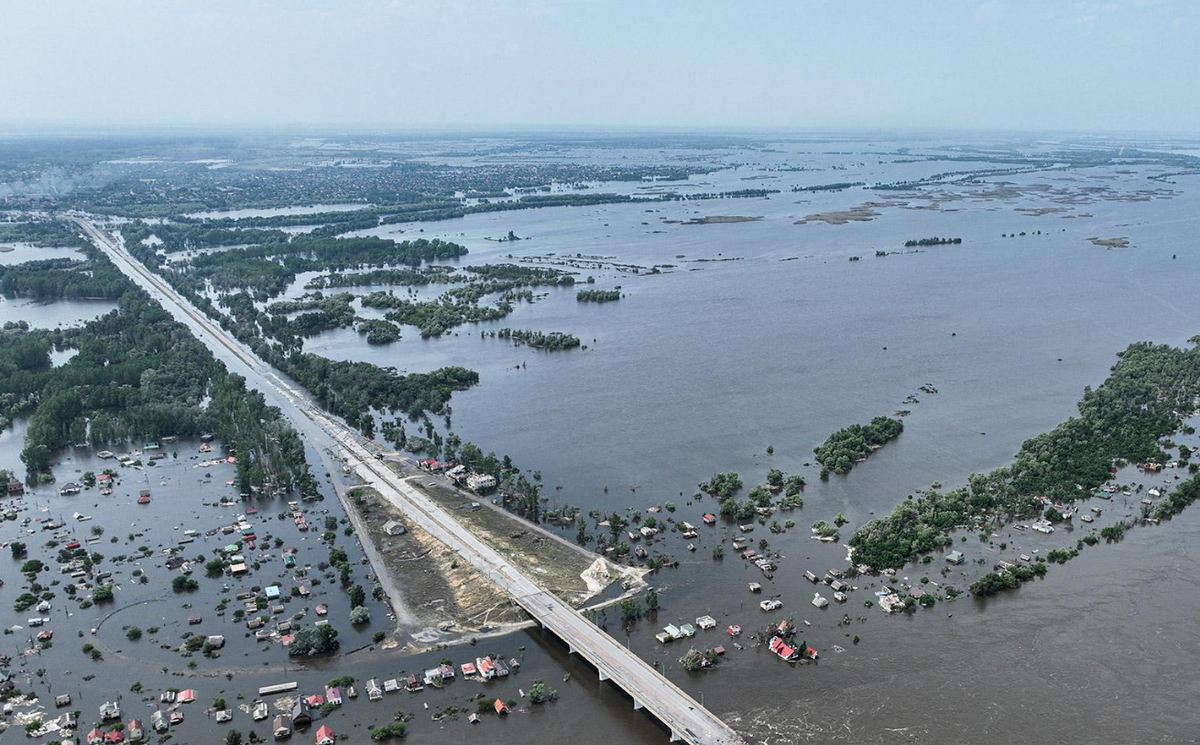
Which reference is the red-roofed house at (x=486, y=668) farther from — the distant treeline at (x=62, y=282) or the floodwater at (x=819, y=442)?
the distant treeline at (x=62, y=282)

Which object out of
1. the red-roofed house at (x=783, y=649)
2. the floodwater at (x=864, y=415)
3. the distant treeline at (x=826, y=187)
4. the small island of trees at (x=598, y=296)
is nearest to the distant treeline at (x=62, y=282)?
the floodwater at (x=864, y=415)

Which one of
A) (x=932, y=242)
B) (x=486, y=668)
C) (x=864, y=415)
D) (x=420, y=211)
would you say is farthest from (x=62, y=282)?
(x=932, y=242)

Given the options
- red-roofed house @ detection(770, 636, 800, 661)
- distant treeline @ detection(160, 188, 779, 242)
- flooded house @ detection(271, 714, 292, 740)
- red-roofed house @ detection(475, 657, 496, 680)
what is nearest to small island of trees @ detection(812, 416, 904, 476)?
red-roofed house @ detection(770, 636, 800, 661)

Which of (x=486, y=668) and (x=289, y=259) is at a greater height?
(x=289, y=259)

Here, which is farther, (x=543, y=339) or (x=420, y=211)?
(x=420, y=211)

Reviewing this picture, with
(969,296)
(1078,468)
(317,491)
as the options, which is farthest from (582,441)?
(969,296)

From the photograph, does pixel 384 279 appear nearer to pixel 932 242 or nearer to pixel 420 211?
pixel 420 211

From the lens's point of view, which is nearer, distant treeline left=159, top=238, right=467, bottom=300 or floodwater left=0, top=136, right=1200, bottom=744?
floodwater left=0, top=136, right=1200, bottom=744

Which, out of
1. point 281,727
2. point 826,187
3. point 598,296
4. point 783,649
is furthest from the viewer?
point 826,187

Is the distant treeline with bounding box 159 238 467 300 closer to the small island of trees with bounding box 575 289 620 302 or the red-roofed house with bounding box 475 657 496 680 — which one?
the small island of trees with bounding box 575 289 620 302
